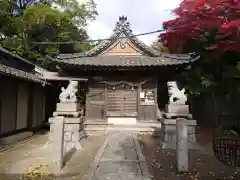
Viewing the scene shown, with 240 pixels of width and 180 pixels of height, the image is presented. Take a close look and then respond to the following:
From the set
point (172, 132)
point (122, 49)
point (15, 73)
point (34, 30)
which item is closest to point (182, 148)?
point (172, 132)

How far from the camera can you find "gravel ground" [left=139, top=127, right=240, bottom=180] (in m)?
8.59

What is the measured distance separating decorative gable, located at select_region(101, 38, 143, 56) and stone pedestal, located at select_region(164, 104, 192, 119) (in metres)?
7.11

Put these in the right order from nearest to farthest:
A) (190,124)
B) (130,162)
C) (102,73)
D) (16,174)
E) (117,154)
A: 1. (16,174)
2. (130,162)
3. (117,154)
4. (190,124)
5. (102,73)

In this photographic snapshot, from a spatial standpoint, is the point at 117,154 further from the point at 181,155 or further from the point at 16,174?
the point at 16,174

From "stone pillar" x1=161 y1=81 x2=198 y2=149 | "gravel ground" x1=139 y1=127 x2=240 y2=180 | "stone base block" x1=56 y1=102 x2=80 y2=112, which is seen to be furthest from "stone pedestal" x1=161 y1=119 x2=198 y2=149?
"stone base block" x1=56 y1=102 x2=80 y2=112

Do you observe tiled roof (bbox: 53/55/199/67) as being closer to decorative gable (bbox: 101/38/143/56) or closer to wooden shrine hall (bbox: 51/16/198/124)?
wooden shrine hall (bbox: 51/16/198/124)

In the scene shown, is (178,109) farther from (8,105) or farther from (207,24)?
(8,105)

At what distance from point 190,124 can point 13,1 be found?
24.2 meters

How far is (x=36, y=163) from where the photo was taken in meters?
9.85

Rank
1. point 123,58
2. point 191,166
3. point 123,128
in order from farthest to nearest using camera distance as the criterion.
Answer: point 123,58, point 123,128, point 191,166

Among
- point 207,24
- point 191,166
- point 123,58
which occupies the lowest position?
point 191,166

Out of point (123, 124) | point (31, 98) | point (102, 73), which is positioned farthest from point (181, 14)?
point (31, 98)

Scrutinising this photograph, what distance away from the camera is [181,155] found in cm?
901

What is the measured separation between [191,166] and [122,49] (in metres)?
11.8
